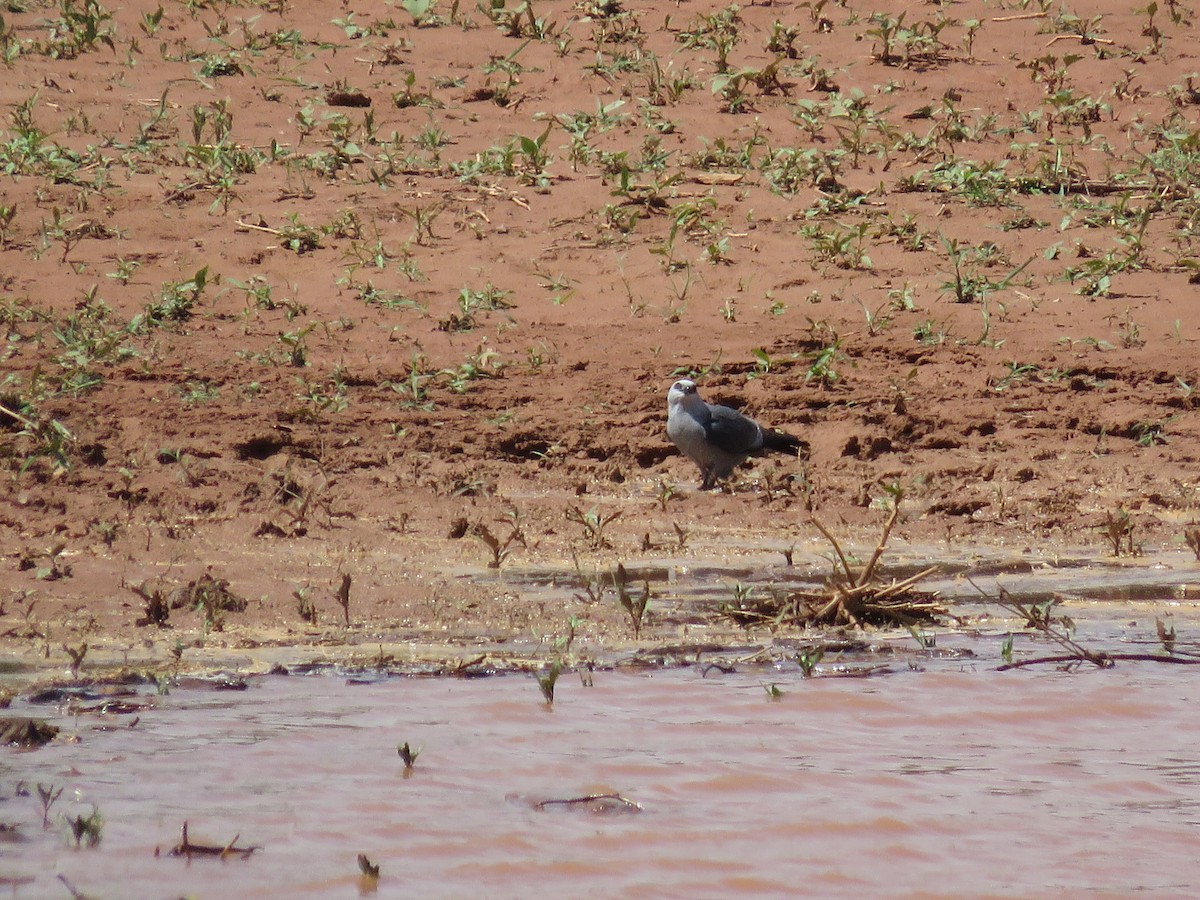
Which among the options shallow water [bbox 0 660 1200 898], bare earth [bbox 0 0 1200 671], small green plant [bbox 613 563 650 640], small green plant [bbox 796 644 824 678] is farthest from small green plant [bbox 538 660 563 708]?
small green plant [bbox 796 644 824 678]

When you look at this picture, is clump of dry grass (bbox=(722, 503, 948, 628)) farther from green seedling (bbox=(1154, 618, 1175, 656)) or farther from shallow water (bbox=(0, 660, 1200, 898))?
green seedling (bbox=(1154, 618, 1175, 656))

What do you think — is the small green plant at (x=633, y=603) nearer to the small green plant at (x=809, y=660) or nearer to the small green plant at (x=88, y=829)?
the small green plant at (x=809, y=660)

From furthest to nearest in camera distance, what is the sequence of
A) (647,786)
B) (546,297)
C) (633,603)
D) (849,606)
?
(546,297), (849,606), (633,603), (647,786)

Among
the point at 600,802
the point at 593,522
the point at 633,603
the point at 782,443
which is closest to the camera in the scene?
the point at 600,802

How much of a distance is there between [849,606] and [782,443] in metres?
2.15

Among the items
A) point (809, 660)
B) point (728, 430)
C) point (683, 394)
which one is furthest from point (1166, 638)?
point (683, 394)

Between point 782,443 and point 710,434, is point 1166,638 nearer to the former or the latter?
point 710,434

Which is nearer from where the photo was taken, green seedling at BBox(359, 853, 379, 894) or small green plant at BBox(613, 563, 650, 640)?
green seedling at BBox(359, 853, 379, 894)

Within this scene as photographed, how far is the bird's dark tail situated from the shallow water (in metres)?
2.56

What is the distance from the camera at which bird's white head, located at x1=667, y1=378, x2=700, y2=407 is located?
22.1 feet

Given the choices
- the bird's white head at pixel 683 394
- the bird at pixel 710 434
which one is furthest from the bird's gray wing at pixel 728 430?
the bird's white head at pixel 683 394

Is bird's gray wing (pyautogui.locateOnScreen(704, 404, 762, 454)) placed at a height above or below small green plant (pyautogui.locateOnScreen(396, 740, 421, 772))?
above

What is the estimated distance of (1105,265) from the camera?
835 cm

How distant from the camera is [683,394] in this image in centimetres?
675
